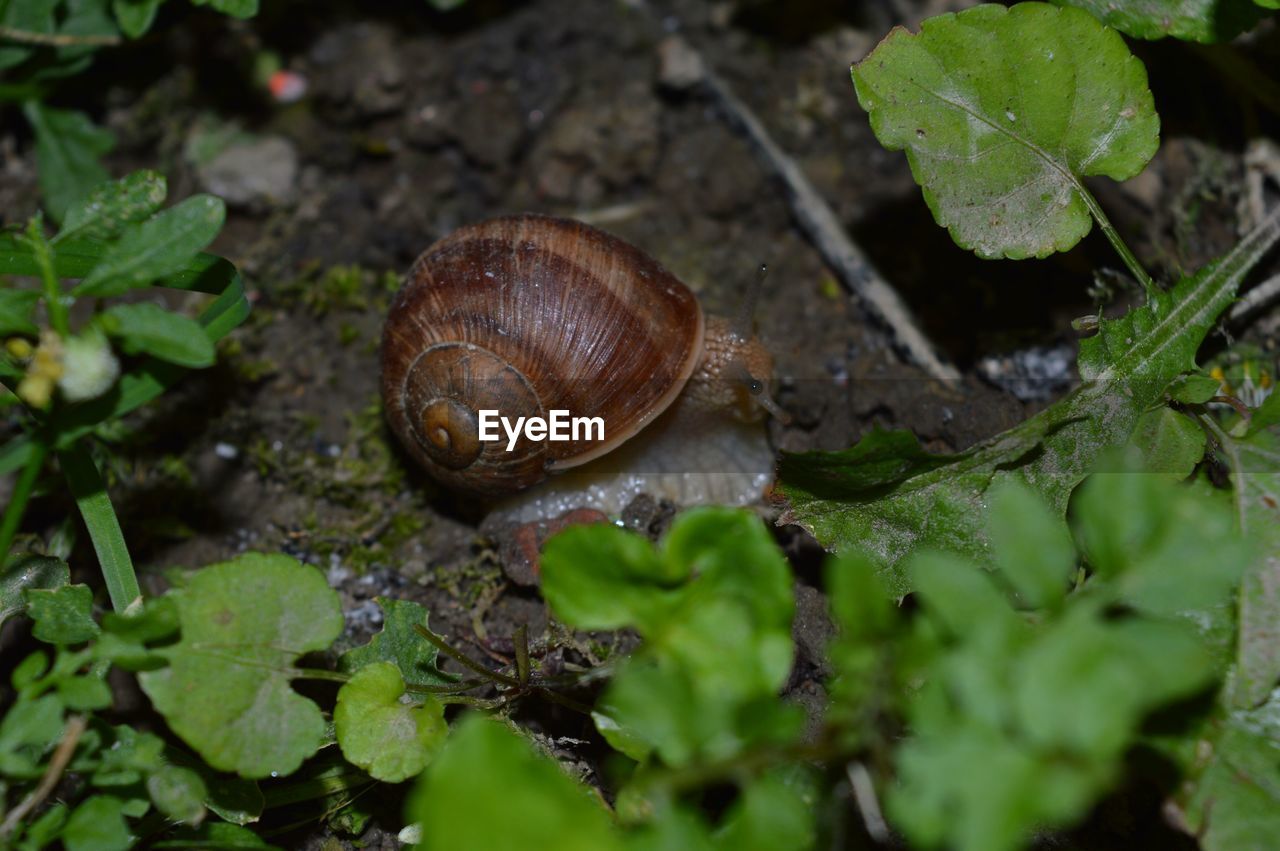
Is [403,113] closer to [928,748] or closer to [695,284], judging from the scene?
[695,284]

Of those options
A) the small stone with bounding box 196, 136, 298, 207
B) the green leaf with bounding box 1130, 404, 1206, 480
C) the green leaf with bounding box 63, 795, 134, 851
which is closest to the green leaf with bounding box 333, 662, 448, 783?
the green leaf with bounding box 63, 795, 134, 851

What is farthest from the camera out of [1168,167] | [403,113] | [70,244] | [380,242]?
[403,113]

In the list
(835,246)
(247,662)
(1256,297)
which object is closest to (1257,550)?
(1256,297)

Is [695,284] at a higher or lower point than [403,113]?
lower

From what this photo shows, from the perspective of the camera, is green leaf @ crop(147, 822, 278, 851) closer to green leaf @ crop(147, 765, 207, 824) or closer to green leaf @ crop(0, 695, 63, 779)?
green leaf @ crop(147, 765, 207, 824)

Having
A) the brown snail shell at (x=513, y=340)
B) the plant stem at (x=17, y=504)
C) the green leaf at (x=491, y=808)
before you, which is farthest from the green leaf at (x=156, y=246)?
the green leaf at (x=491, y=808)

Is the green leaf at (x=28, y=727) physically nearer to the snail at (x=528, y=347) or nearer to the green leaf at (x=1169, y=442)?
the snail at (x=528, y=347)

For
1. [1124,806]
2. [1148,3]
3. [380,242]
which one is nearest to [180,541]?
[380,242]
